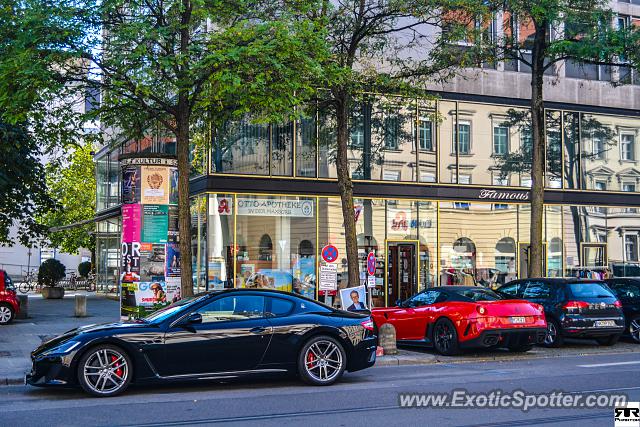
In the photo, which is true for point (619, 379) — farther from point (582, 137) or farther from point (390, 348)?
point (582, 137)

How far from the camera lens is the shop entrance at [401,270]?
2595 centimetres

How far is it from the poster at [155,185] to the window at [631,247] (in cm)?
1829

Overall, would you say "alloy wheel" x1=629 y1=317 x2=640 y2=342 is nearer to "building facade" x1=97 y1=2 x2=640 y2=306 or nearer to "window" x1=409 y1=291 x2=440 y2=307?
"window" x1=409 y1=291 x2=440 y2=307

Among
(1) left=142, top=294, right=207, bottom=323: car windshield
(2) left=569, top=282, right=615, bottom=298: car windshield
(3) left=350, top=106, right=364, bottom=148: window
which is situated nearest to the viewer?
(1) left=142, top=294, right=207, bottom=323: car windshield

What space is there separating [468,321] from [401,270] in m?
10.8

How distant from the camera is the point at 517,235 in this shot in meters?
27.9

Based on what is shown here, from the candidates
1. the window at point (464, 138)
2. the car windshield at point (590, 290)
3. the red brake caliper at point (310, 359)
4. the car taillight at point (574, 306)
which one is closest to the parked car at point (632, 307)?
the car windshield at point (590, 290)

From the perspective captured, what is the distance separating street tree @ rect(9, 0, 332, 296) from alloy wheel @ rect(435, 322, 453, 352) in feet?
16.6

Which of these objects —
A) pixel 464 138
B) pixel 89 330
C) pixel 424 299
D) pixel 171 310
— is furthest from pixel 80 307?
pixel 89 330

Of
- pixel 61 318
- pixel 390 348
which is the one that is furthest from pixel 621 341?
pixel 61 318

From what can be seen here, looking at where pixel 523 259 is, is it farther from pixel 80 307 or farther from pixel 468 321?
pixel 80 307

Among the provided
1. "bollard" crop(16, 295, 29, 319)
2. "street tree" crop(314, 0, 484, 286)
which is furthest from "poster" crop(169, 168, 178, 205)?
"bollard" crop(16, 295, 29, 319)

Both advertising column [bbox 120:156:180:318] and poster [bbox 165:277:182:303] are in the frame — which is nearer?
→ advertising column [bbox 120:156:180:318]

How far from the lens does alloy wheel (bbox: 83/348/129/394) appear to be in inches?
422
